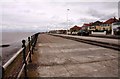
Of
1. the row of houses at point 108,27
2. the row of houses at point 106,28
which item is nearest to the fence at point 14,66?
the row of houses at point 106,28

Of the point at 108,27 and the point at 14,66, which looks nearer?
the point at 14,66

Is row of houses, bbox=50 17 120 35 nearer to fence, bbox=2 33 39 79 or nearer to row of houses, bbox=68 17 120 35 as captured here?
row of houses, bbox=68 17 120 35

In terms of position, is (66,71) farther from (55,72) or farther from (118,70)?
(118,70)

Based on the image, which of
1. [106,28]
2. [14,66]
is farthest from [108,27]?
[14,66]

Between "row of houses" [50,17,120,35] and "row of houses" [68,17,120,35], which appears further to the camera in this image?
"row of houses" [68,17,120,35]

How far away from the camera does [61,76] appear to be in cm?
522

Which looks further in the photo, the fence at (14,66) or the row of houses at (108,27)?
the row of houses at (108,27)

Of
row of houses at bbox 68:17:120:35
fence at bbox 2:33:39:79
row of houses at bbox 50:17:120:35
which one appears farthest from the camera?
row of houses at bbox 68:17:120:35

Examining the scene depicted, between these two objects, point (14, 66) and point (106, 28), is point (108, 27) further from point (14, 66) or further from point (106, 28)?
point (14, 66)

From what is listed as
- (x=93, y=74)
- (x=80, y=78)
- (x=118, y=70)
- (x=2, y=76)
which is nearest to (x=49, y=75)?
(x=80, y=78)

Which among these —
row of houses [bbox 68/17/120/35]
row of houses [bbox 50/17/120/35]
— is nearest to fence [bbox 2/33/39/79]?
row of houses [bbox 50/17/120/35]

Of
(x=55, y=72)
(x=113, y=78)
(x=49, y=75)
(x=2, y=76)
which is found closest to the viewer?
(x=2, y=76)

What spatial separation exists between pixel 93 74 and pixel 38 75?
1877mm

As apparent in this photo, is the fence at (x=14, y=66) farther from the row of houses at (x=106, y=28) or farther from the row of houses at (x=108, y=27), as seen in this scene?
the row of houses at (x=108, y=27)
